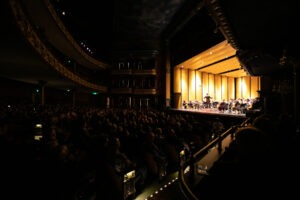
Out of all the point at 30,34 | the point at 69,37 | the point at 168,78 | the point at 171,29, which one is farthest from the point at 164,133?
the point at 168,78

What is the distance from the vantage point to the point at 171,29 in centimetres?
1778

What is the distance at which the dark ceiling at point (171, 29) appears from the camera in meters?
3.46

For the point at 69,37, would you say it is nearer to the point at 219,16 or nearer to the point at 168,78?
the point at 168,78

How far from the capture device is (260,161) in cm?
180

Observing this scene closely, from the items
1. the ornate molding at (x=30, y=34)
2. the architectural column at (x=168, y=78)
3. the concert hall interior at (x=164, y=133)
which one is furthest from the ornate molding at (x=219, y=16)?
the architectural column at (x=168, y=78)

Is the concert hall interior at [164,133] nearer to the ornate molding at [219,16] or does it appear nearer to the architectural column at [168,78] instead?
the ornate molding at [219,16]

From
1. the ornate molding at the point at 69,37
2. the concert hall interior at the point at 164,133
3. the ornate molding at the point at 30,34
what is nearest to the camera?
the concert hall interior at the point at 164,133

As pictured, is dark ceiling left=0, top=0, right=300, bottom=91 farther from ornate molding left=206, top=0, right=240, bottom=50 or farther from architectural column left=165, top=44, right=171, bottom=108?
architectural column left=165, top=44, right=171, bottom=108

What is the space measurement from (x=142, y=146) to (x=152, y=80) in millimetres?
19088

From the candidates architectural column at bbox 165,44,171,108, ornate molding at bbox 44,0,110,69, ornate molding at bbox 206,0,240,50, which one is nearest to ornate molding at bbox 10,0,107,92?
ornate molding at bbox 44,0,110,69

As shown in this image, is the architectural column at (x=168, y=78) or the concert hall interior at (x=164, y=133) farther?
the architectural column at (x=168, y=78)

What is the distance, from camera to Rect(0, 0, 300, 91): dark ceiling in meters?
3.46

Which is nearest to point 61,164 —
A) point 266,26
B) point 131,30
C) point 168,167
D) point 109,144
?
point 109,144

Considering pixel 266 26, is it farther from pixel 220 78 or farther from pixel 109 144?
pixel 220 78
